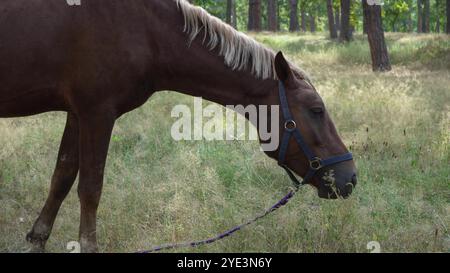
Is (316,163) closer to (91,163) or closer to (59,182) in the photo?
(91,163)

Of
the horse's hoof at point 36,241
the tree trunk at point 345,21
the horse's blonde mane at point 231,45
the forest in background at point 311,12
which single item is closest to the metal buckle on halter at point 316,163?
the horse's blonde mane at point 231,45

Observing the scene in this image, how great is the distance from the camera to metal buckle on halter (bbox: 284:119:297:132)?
11.5 feet

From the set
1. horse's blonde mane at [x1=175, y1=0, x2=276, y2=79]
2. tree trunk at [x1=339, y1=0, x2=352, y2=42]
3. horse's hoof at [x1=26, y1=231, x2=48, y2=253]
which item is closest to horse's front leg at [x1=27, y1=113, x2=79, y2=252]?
horse's hoof at [x1=26, y1=231, x2=48, y2=253]

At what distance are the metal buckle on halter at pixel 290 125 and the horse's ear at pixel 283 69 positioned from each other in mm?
295

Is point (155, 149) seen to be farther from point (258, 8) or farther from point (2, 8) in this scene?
point (258, 8)

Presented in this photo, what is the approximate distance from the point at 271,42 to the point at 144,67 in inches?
659

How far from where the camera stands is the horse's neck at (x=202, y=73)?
3.59m

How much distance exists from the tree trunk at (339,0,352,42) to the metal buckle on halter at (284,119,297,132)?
59.1 feet

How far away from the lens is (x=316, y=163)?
11.6ft

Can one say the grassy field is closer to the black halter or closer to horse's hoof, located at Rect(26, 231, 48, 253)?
horse's hoof, located at Rect(26, 231, 48, 253)

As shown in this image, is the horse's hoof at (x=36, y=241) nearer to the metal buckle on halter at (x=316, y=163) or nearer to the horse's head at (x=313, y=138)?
the horse's head at (x=313, y=138)

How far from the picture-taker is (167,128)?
6914 mm

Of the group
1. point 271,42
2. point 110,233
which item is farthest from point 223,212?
point 271,42
